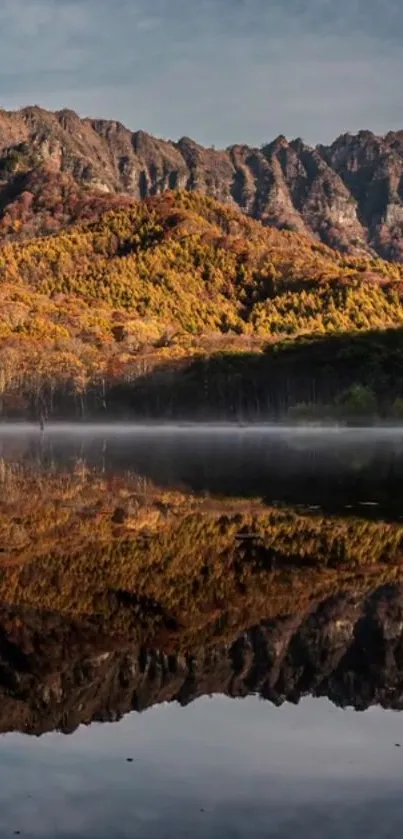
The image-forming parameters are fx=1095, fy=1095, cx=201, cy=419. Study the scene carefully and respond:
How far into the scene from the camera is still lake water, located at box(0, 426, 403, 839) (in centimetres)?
777

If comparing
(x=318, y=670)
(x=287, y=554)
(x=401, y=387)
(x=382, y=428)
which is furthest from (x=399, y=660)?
(x=401, y=387)

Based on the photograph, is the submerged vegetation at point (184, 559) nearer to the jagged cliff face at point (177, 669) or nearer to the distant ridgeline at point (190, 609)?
the distant ridgeline at point (190, 609)

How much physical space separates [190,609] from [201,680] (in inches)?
138

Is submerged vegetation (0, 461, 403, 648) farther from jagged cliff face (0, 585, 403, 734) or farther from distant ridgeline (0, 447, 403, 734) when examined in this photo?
jagged cliff face (0, 585, 403, 734)

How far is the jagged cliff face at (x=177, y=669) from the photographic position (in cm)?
1012

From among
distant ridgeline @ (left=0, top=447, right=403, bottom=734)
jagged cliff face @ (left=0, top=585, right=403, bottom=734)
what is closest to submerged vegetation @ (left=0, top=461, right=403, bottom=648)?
distant ridgeline @ (left=0, top=447, right=403, bottom=734)

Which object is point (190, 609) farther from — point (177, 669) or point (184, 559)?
point (184, 559)

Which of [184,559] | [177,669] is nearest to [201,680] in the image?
[177,669]

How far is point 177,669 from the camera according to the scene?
11.2 m

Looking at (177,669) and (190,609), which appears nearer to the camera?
(177,669)

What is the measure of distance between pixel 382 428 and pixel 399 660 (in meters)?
123

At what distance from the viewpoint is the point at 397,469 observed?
42312 mm

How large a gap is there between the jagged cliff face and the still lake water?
23mm

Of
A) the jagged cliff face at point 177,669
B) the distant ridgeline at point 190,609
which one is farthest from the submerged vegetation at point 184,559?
the jagged cliff face at point 177,669
